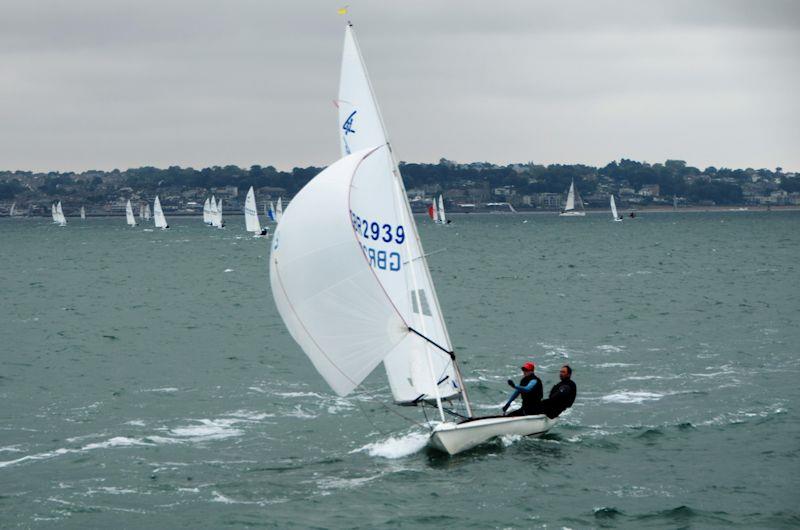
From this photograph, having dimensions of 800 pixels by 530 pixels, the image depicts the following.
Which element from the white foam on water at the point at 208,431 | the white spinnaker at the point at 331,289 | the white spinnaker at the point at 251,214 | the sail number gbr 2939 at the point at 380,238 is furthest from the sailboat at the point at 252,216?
the white spinnaker at the point at 331,289

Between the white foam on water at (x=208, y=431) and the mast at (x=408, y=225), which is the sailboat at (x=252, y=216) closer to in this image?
the white foam on water at (x=208, y=431)

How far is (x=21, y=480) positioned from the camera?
62.4 feet

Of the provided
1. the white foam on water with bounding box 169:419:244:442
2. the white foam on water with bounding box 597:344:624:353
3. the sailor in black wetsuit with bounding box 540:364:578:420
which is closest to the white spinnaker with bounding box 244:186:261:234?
the white foam on water with bounding box 597:344:624:353

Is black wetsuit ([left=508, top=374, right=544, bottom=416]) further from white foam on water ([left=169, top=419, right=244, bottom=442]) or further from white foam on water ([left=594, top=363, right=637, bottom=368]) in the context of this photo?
white foam on water ([left=594, top=363, right=637, bottom=368])

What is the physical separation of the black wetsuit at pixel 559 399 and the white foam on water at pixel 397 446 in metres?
2.29

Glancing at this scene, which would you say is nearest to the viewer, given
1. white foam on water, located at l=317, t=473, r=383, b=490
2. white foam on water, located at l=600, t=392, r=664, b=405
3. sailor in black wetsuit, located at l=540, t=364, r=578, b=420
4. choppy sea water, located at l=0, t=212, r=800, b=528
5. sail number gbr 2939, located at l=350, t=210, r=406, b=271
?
choppy sea water, located at l=0, t=212, r=800, b=528

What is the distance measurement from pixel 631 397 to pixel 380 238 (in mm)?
8744

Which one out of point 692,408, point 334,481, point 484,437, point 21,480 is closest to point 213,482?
point 334,481

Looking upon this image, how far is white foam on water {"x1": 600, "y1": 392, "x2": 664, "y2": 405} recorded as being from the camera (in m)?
25.0

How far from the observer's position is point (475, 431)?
19875 millimetres

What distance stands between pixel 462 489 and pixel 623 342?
1710 cm

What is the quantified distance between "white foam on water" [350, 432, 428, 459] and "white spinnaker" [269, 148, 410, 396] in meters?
2.37

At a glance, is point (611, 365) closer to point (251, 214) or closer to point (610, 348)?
point (610, 348)

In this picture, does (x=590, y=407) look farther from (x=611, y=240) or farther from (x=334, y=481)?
(x=611, y=240)
